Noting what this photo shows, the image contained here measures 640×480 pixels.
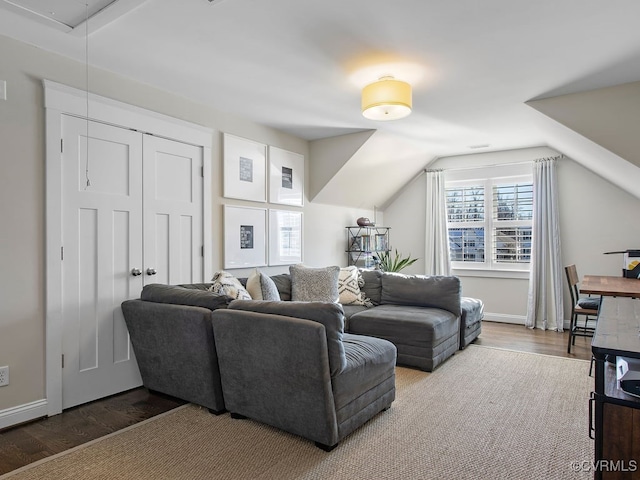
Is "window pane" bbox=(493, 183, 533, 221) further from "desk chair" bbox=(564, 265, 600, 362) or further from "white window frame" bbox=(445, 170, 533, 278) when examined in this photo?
"desk chair" bbox=(564, 265, 600, 362)

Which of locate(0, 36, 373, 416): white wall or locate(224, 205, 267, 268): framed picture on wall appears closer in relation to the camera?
locate(0, 36, 373, 416): white wall

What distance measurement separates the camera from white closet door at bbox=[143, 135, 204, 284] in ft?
10.3

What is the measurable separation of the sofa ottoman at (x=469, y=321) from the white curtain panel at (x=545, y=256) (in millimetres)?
1132

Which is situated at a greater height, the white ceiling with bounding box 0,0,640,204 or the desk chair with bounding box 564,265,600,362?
the white ceiling with bounding box 0,0,640,204

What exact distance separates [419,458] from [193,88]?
3052 mm

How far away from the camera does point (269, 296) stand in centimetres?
336

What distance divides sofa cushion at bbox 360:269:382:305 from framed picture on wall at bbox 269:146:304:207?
47.8 inches

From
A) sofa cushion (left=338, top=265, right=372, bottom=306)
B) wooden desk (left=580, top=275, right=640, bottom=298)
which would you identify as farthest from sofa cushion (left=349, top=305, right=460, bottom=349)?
wooden desk (left=580, top=275, right=640, bottom=298)

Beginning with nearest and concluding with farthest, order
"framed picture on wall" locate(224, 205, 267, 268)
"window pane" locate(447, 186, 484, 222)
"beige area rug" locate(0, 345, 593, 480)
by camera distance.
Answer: "beige area rug" locate(0, 345, 593, 480)
"framed picture on wall" locate(224, 205, 267, 268)
"window pane" locate(447, 186, 484, 222)

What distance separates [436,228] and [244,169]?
3.14 metres

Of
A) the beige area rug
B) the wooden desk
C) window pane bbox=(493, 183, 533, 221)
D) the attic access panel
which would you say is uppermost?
the attic access panel

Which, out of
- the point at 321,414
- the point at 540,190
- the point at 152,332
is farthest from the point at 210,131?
the point at 540,190

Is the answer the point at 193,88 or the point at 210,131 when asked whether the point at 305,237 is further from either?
the point at 193,88

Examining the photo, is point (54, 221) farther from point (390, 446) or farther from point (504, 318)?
point (504, 318)
